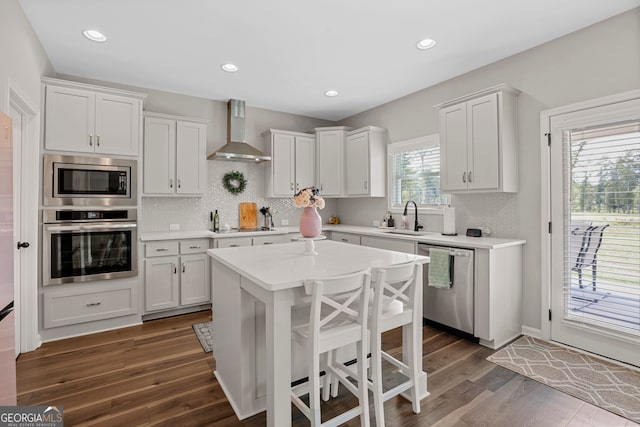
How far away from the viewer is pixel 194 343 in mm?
3000

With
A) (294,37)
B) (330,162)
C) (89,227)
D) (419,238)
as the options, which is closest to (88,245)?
(89,227)

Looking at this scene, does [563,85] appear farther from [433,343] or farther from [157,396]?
[157,396]

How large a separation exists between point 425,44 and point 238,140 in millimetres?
2694

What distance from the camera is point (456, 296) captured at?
10.2 ft

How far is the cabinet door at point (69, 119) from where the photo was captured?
9.93 feet

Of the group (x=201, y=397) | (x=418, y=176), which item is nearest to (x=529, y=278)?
(x=418, y=176)

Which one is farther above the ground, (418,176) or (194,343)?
(418,176)

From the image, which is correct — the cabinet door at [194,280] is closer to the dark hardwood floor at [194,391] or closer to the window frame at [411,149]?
the dark hardwood floor at [194,391]

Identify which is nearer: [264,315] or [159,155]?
[264,315]

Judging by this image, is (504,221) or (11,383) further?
(504,221)

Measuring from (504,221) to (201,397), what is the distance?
3.16 meters

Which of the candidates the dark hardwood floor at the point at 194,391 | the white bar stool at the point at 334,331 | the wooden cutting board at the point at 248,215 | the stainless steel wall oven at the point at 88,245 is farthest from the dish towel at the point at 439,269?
the stainless steel wall oven at the point at 88,245

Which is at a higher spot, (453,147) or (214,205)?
(453,147)

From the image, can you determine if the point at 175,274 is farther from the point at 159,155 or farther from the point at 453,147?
the point at 453,147
